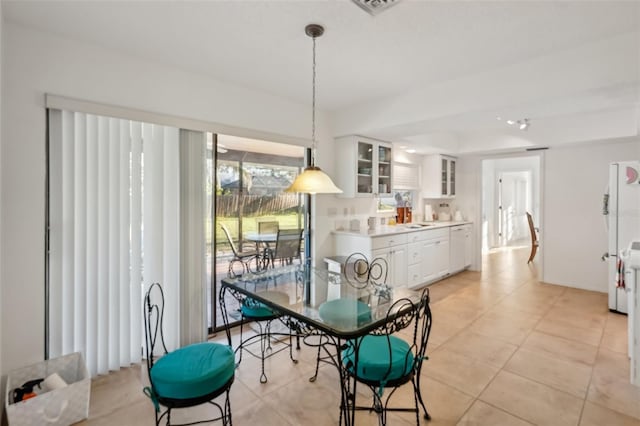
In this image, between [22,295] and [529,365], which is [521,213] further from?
[22,295]

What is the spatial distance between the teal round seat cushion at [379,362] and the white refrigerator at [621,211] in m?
3.22

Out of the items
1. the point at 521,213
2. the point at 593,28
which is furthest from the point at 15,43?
the point at 521,213

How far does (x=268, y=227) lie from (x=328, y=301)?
65.8 inches

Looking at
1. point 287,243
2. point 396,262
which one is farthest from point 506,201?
point 287,243

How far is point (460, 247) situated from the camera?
218 inches

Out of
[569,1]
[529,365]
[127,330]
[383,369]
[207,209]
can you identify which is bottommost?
[529,365]

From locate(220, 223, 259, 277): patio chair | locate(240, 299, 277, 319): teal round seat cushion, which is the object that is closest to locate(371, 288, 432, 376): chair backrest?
locate(240, 299, 277, 319): teal round seat cushion

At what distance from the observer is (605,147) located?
4.43m

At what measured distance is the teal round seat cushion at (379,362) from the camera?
1.64 meters

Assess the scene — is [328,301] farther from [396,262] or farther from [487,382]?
[396,262]

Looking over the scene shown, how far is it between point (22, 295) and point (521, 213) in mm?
11979

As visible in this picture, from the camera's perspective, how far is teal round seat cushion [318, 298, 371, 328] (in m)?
1.75

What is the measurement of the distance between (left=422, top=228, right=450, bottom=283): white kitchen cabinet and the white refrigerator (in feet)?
6.55

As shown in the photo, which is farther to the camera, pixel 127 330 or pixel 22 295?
pixel 127 330
